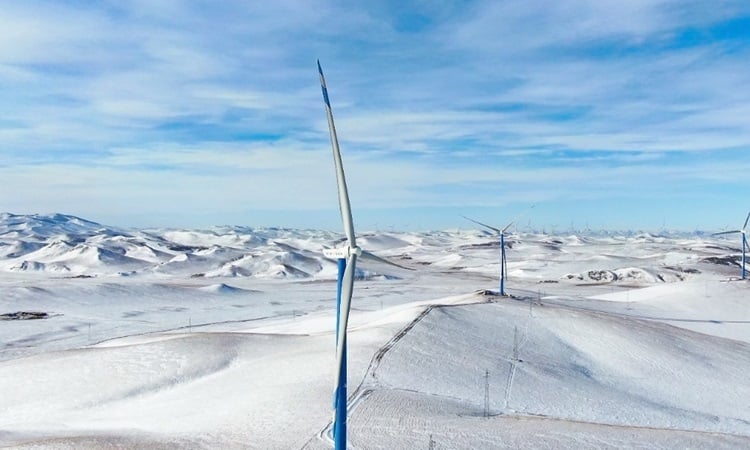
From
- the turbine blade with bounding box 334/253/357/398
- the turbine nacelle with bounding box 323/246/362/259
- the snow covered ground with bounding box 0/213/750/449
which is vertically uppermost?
the turbine nacelle with bounding box 323/246/362/259

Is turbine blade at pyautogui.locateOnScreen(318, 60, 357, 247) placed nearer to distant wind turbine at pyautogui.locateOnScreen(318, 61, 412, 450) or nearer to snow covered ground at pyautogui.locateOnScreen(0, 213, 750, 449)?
distant wind turbine at pyautogui.locateOnScreen(318, 61, 412, 450)

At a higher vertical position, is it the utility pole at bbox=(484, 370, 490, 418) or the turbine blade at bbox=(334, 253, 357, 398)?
the turbine blade at bbox=(334, 253, 357, 398)

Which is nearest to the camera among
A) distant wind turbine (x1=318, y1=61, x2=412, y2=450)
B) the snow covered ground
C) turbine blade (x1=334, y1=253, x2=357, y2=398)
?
distant wind turbine (x1=318, y1=61, x2=412, y2=450)

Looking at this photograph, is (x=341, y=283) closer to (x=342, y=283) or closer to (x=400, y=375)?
(x=342, y=283)

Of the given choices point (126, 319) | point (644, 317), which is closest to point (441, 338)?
point (644, 317)

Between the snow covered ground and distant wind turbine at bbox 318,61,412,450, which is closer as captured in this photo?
distant wind turbine at bbox 318,61,412,450

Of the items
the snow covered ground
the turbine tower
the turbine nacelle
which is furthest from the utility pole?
the turbine nacelle

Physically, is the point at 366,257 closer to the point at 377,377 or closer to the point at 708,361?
the point at 377,377

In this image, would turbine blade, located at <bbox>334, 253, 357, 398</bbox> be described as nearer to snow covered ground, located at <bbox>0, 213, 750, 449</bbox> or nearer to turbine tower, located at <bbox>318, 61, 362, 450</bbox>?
turbine tower, located at <bbox>318, 61, 362, 450</bbox>

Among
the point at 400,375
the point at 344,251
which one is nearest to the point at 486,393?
the point at 400,375

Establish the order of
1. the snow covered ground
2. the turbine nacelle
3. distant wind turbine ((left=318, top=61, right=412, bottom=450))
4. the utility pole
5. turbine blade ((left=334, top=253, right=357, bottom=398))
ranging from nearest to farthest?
distant wind turbine ((left=318, top=61, right=412, bottom=450)) → turbine blade ((left=334, top=253, right=357, bottom=398)) → the turbine nacelle → the snow covered ground → the utility pole
